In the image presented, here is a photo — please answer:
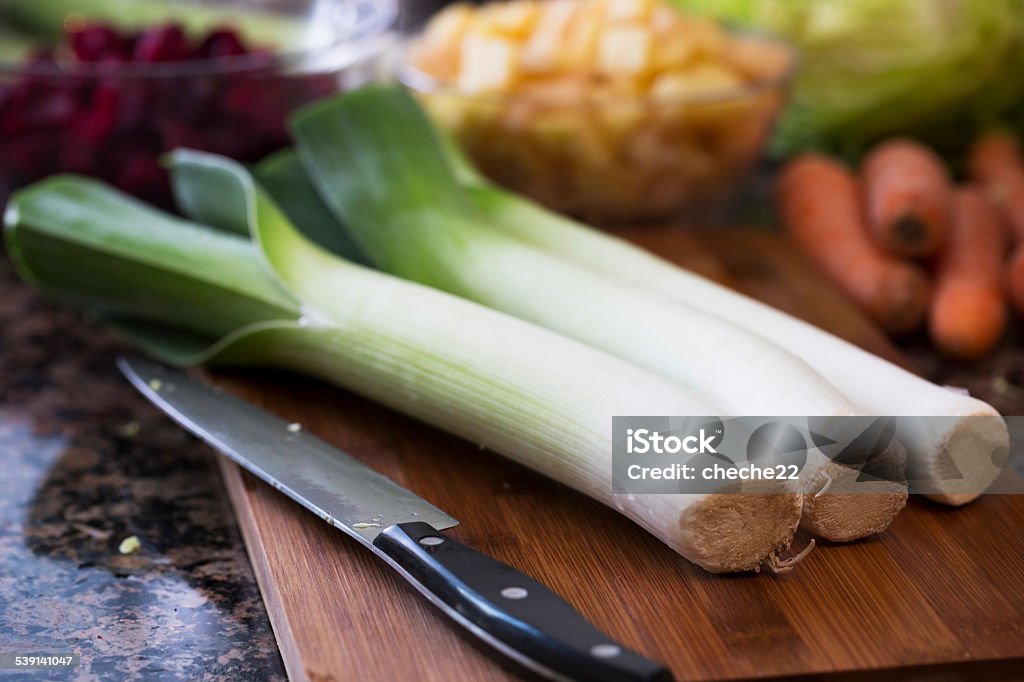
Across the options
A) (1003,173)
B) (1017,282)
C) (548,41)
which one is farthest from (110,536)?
(1003,173)

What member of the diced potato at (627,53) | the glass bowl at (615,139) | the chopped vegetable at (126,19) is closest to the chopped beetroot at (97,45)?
the chopped vegetable at (126,19)

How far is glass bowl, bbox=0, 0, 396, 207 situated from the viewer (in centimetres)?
177

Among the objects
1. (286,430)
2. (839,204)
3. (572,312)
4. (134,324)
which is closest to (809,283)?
(839,204)

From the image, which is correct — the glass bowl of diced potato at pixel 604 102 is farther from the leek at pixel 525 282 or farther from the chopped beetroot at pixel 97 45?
the chopped beetroot at pixel 97 45

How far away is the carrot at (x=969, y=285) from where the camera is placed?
1653 mm

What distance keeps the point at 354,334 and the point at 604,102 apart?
668mm

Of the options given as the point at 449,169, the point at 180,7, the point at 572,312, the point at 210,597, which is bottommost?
the point at 210,597

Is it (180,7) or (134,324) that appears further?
(180,7)

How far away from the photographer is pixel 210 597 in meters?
1.18

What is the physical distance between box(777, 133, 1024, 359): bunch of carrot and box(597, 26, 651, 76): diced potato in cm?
40

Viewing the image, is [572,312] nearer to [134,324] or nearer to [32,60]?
[134,324]

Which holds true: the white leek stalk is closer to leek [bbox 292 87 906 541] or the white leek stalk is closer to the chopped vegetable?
leek [bbox 292 87 906 541]

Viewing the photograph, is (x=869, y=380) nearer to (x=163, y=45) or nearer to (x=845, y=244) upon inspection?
(x=845, y=244)

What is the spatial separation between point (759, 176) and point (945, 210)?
652mm
